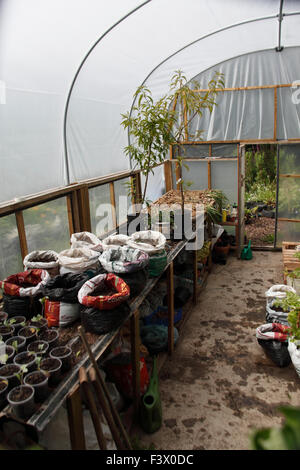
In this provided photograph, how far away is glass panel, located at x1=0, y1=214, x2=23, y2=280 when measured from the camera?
134 inches

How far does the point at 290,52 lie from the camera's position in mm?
6758

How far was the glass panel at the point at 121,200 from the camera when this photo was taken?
18.7ft

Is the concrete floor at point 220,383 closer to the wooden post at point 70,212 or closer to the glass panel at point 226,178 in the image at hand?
the wooden post at point 70,212

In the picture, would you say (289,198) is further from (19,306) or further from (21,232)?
(19,306)

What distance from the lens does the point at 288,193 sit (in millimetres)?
7234

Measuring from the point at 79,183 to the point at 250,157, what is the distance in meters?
8.13

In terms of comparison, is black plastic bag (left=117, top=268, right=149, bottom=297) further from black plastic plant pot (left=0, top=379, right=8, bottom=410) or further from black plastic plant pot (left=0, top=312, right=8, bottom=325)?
black plastic plant pot (left=0, top=379, right=8, bottom=410)

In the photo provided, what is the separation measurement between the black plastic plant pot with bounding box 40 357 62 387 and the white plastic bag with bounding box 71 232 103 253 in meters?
1.55

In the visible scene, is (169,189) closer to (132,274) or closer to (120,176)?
(120,176)

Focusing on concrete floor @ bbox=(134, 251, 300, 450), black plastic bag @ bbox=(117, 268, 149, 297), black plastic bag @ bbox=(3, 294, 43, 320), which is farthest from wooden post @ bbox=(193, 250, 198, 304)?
black plastic bag @ bbox=(3, 294, 43, 320)

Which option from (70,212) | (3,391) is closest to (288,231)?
(70,212)

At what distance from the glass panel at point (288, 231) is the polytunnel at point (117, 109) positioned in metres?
0.02

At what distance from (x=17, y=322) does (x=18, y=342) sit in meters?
0.30

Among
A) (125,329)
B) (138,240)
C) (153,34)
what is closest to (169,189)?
(153,34)
